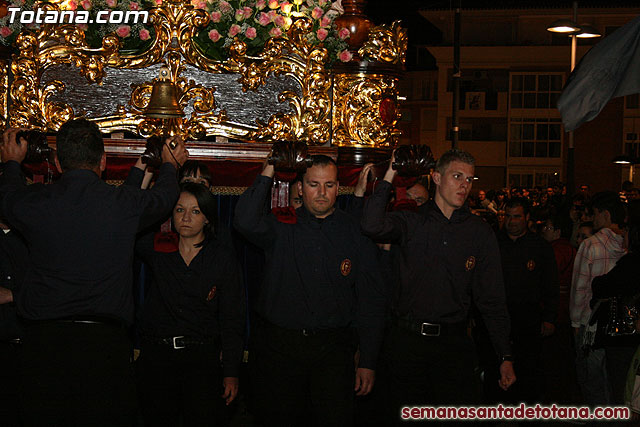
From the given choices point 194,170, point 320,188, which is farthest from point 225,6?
point 320,188

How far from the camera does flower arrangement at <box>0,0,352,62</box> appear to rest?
6.38 metres

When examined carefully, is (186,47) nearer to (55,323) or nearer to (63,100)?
(63,100)

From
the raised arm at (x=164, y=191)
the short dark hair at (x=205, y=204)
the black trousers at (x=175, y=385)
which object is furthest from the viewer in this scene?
the short dark hair at (x=205, y=204)

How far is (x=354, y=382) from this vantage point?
497cm

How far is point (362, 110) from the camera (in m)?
6.41

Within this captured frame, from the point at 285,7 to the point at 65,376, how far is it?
369cm

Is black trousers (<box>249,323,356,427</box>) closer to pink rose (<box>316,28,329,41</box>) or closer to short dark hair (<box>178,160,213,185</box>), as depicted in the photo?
short dark hair (<box>178,160,213,185</box>)

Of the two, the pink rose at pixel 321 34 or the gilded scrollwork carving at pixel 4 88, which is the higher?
the pink rose at pixel 321 34

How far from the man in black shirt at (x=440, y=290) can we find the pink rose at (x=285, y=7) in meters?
2.08

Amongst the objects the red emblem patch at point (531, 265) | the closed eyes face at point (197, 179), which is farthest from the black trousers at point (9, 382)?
the red emblem patch at point (531, 265)

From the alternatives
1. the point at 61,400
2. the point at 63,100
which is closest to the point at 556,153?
the point at 63,100

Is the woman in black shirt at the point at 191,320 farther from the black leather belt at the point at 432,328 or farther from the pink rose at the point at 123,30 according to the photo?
the pink rose at the point at 123,30

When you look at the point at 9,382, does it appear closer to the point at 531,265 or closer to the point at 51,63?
the point at 51,63

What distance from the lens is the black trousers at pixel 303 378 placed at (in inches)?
186
